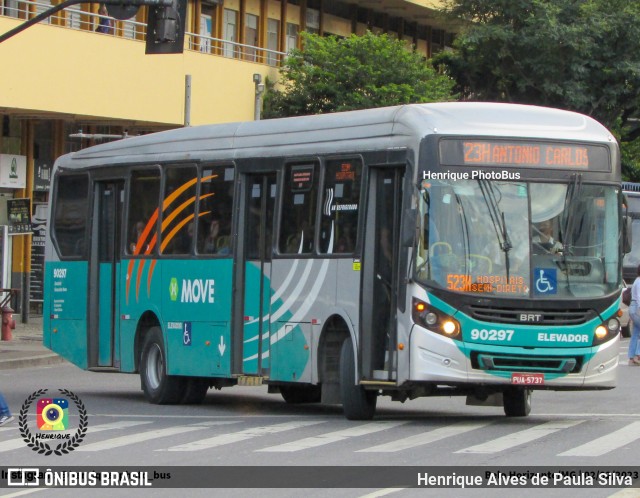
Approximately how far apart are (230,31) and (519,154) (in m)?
26.5

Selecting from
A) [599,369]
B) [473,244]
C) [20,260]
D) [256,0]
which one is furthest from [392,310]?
[256,0]

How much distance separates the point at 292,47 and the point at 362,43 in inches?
181

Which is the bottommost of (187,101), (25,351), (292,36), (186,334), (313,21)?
(25,351)

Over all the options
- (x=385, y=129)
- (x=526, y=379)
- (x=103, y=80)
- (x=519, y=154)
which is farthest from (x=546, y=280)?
(x=103, y=80)

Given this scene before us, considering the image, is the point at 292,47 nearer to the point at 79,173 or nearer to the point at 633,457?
the point at 79,173

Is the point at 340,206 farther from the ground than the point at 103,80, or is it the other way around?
the point at 103,80

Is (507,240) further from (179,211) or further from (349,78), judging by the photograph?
(349,78)

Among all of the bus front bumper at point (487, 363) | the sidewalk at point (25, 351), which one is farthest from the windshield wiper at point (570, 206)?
the sidewalk at point (25, 351)

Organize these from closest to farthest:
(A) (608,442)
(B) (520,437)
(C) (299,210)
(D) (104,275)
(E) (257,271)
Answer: (A) (608,442)
(B) (520,437)
(C) (299,210)
(E) (257,271)
(D) (104,275)

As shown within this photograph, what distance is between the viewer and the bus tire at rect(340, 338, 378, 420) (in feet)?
50.3

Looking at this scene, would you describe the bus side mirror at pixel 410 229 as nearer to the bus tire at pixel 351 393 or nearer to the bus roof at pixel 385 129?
the bus roof at pixel 385 129

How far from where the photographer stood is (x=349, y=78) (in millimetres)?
38875

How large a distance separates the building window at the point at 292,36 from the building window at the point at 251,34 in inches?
65.7

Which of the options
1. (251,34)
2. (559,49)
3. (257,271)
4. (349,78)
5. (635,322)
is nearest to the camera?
(257,271)
